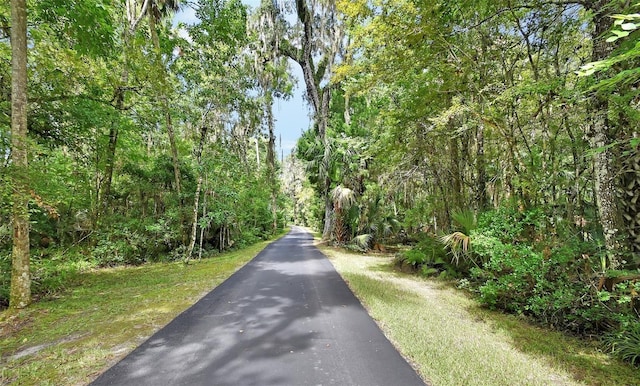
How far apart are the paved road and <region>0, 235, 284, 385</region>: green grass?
0.33 m

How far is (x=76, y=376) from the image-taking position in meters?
2.75

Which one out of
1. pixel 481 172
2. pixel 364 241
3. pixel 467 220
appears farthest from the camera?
pixel 364 241

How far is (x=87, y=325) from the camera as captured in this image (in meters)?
4.17

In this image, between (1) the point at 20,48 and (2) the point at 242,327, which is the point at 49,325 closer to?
(2) the point at 242,327

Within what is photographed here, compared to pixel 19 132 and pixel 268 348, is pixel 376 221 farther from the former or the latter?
pixel 19 132

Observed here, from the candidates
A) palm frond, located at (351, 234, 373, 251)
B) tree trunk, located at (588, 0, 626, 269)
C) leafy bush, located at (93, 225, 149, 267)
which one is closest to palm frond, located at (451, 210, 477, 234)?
tree trunk, located at (588, 0, 626, 269)

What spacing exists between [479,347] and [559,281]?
5.30 feet

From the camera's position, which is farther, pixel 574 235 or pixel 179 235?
pixel 179 235

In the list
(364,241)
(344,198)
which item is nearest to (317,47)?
(344,198)

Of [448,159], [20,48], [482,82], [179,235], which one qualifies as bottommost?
[179,235]

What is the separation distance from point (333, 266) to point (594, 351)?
6.33 m

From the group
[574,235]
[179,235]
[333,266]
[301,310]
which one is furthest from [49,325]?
[574,235]

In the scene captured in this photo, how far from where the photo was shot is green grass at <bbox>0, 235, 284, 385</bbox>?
292cm

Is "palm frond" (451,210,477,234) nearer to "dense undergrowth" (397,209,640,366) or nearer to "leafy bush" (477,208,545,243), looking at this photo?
"dense undergrowth" (397,209,640,366)
